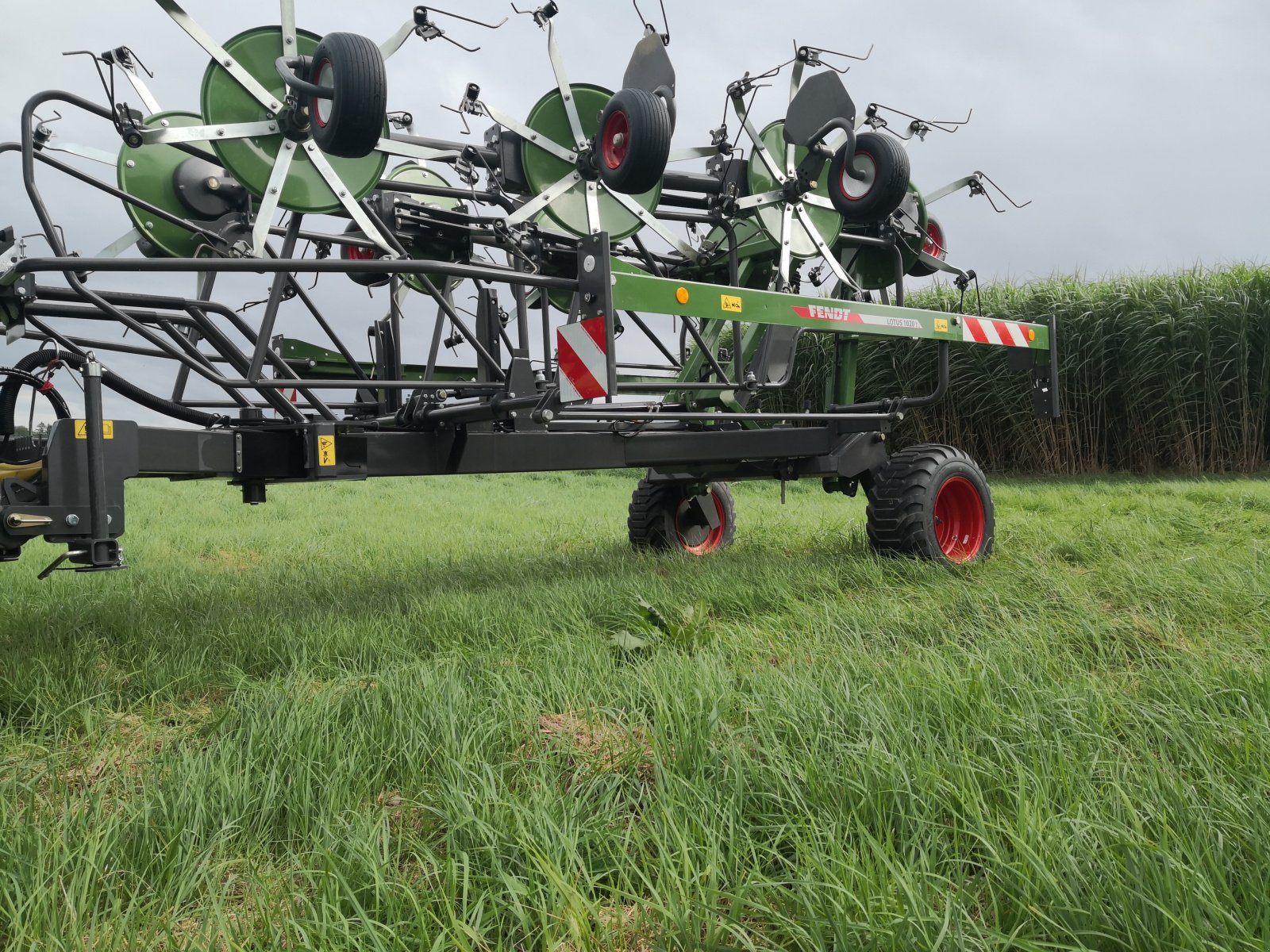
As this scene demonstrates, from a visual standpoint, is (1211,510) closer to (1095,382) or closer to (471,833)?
(1095,382)

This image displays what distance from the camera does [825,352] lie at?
1342 cm

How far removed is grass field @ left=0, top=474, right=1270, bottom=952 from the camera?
145cm

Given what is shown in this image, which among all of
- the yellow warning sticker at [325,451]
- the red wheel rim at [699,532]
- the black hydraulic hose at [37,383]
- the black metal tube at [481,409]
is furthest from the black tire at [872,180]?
the black hydraulic hose at [37,383]

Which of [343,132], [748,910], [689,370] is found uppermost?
[343,132]

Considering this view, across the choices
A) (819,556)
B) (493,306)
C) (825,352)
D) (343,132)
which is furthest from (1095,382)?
(343,132)

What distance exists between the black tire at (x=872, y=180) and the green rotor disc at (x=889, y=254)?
1.80 feet

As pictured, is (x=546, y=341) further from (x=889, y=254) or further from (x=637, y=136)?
(x=889, y=254)

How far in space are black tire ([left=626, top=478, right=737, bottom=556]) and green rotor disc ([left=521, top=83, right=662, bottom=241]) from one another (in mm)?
2118

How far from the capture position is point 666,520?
6176 millimetres

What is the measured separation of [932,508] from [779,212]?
1.87 m

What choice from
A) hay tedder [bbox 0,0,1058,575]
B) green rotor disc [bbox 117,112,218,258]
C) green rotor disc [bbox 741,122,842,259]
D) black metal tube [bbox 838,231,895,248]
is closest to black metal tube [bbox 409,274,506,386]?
hay tedder [bbox 0,0,1058,575]

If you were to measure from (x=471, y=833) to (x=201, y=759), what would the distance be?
808 millimetres

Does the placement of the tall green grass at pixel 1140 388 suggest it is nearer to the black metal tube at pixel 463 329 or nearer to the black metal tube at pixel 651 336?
the black metal tube at pixel 651 336

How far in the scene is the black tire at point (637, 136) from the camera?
3875mm
